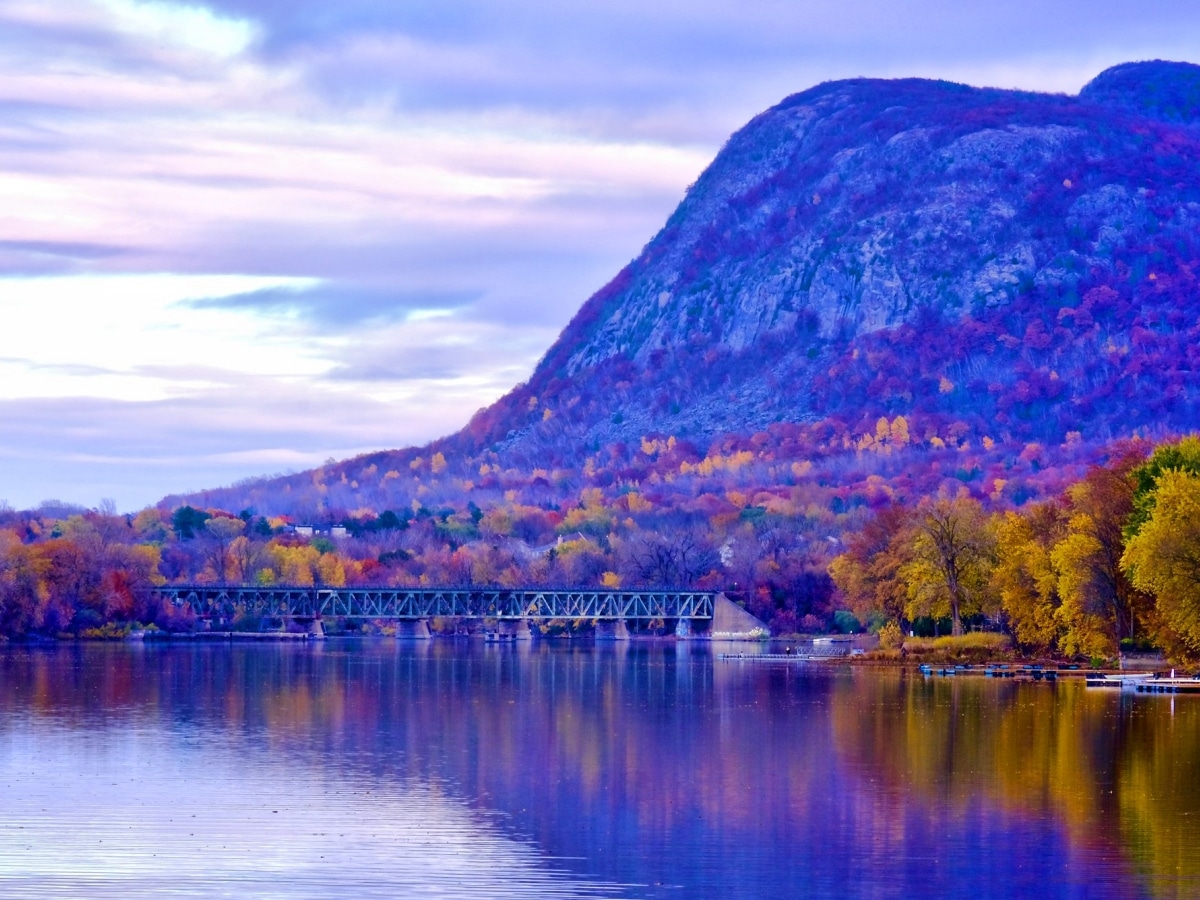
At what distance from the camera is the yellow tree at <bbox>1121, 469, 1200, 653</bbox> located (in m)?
80.0

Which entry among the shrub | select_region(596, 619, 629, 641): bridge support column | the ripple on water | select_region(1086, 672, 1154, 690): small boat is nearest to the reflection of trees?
select_region(1086, 672, 1154, 690): small boat

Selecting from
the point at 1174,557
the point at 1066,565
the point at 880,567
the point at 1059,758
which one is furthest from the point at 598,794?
the point at 880,567

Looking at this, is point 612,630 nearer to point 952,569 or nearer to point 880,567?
point 880,567

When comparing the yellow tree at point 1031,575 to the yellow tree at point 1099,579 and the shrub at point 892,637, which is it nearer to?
the yellow tree at point 1099,579

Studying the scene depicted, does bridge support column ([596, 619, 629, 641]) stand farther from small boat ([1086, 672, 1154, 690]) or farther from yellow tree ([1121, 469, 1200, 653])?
yellow tree ([1121, 469, 1200, 653])

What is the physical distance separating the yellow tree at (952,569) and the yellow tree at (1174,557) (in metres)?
27.9

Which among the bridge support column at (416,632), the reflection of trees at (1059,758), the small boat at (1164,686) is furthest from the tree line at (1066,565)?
the bridge support column at (416,632)

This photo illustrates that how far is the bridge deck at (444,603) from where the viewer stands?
181 meters

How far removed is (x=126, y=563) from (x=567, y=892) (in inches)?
5204

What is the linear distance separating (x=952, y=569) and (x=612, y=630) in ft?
290

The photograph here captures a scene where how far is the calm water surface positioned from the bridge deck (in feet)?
307

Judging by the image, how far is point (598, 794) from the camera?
4794 centimetres

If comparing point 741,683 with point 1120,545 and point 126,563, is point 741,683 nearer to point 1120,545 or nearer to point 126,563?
point 1120,545

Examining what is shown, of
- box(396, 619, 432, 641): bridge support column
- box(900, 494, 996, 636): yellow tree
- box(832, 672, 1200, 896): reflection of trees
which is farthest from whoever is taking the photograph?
box(396, 619, 432, 641): bridge support column
